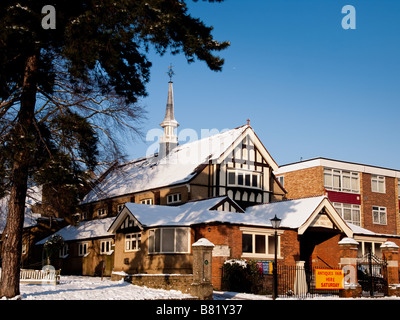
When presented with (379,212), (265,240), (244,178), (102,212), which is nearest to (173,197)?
(244,178)

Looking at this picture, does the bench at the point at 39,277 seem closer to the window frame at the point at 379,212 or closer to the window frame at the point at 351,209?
the window frame at the point at 351,209

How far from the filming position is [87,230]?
44.5 metres

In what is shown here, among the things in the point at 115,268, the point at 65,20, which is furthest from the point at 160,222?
the point at 65,20

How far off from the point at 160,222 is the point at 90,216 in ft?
62.1

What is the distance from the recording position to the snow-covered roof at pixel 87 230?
42.3m

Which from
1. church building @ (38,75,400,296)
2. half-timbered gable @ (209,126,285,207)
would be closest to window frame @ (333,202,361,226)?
church building @ (38,75,400,296)

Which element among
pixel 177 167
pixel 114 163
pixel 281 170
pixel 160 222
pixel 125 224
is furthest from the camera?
pixel 281 170

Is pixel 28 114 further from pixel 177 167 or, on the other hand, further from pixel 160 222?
pixel 177 167

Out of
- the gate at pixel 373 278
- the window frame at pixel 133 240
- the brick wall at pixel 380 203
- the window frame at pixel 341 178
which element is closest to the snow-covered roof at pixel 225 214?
the window frame at pixel 133 240

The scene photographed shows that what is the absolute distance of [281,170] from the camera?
53.2m

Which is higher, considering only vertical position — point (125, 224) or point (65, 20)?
point (65, 20)

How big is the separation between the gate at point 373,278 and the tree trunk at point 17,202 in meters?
18.4

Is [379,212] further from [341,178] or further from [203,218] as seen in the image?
[203,218]

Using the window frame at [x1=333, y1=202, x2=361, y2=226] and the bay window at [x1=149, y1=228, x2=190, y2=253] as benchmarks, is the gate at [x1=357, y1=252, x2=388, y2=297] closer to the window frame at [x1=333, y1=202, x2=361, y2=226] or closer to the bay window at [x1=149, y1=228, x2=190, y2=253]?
the bay window at [x1=149, y1=228, x2=190, y2=253]
